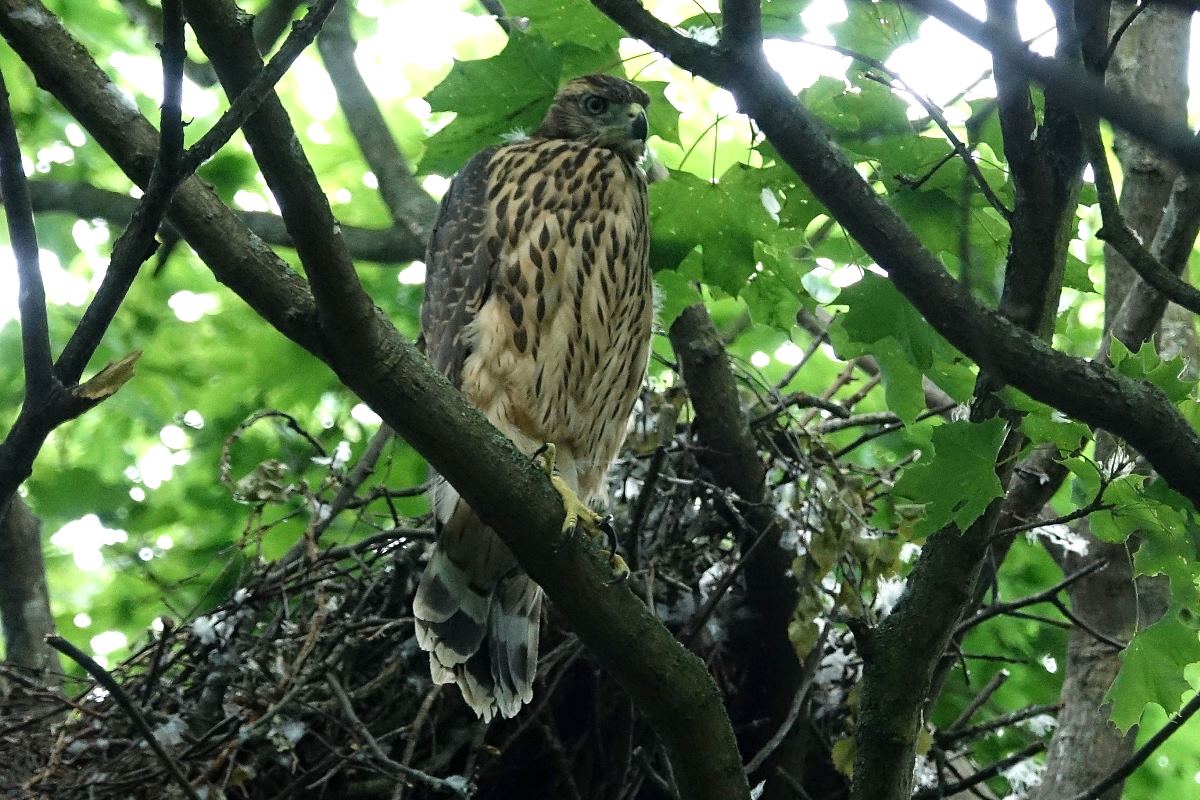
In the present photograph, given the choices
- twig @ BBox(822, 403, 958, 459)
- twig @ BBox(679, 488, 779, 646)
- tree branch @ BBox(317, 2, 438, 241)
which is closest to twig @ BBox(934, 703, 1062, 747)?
twig @ BBox(679, 488, 779, 646)

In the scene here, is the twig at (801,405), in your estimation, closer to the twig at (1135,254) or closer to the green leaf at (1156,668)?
the green leaf at (1156,668)

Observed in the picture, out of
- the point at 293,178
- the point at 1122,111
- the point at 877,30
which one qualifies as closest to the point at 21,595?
the point at 293,178

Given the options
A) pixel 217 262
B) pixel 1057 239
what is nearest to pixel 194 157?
pixel 217 262

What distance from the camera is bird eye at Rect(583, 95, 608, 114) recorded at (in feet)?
13.8

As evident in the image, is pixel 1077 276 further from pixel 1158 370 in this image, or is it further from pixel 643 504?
pixel 643 504

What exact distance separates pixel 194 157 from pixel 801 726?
2.55m

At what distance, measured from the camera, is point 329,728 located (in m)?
3.55

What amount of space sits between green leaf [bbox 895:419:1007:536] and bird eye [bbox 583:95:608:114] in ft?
7.09

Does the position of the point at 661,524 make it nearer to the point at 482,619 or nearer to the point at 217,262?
the point at 482,619

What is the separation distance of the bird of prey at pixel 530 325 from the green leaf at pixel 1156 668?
1.50m

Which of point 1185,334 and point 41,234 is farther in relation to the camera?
point 41,234

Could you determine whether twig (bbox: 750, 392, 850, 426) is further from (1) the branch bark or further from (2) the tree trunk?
(2) the tree trunk

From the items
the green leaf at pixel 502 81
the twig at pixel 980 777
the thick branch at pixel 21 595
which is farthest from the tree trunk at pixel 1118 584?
the thick branch at pixel 21 595

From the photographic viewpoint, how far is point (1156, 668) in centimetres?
257
